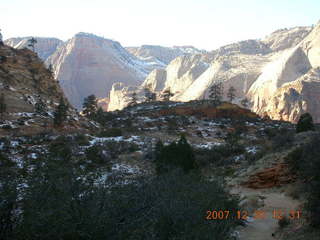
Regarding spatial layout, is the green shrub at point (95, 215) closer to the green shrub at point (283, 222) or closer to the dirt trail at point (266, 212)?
the dirt trail at point (266, 212)

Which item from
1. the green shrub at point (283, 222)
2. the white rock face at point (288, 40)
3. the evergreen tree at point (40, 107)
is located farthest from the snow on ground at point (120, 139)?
the white rock face at point (288, 40)

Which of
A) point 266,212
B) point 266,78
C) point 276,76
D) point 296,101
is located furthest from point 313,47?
point 266,212

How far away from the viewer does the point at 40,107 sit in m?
41.1

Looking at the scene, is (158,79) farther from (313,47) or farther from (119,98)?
(313,47)

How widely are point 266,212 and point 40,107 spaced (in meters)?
32.3

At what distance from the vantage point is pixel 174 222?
7738mm

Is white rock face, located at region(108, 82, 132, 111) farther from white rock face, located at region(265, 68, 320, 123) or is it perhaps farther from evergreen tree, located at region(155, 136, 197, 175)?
evergreen tree, located at region(155, 136, 197, 175)

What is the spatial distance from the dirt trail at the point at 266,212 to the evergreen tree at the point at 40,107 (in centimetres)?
2779

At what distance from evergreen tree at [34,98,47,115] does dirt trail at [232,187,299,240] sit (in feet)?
91.2

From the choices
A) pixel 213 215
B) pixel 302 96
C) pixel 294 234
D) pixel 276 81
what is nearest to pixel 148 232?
pixel 213 215

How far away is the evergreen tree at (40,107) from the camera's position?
4050 cm

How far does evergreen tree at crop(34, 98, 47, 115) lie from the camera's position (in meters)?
40.5
